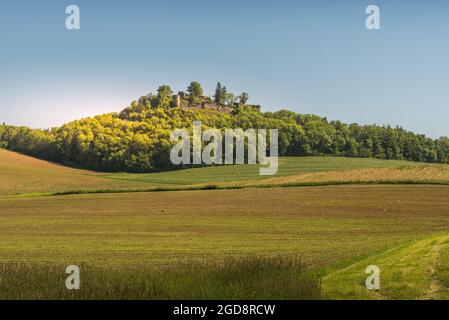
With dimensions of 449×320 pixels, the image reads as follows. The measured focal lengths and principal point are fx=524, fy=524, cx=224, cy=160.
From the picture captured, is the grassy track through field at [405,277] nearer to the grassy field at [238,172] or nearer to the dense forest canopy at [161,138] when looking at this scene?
the grassy field at [238,172]

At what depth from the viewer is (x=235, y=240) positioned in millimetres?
29703

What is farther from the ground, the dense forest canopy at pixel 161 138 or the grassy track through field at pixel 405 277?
the dense forest canopy at pixel 161 138

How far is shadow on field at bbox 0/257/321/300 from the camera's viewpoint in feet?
44.6

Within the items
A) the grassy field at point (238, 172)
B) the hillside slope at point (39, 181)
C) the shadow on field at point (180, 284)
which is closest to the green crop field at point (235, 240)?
the shadow on field at point (180, 284)

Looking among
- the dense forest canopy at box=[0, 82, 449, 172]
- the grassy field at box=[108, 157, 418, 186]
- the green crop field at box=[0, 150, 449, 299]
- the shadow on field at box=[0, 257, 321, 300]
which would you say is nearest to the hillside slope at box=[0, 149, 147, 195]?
the green crop field at box=[0, 150, 449, 299]

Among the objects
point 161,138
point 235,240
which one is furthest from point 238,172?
point 235,240

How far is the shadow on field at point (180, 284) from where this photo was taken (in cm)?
1360

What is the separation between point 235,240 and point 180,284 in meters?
15.4

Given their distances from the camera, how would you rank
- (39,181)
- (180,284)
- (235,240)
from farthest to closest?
(39,181) < (235,240) < (180,284)

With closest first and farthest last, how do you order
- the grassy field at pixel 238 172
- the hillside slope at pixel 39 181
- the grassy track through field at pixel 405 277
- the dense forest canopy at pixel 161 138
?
1. the grassy track through field at pixel 405 277
2. the hillside slope at pixel 39 181
3. the grassy field at pixel 238 172
4. the dense forest canopy at pixel 161 138

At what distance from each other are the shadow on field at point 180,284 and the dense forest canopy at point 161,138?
97.4 meters

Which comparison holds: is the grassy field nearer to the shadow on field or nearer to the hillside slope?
the hillside slope

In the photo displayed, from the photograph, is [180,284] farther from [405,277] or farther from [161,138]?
[161,138]
